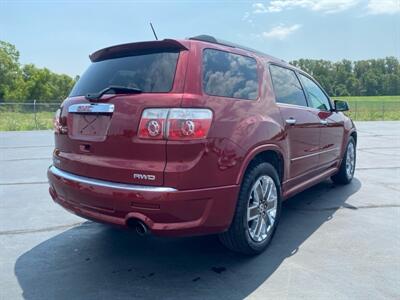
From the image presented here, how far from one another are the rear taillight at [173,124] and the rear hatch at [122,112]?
0.04 metres

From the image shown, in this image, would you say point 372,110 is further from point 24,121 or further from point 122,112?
point 122,112

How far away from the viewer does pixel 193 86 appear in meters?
2.54

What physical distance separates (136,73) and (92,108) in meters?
0.45

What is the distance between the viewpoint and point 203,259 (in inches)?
121

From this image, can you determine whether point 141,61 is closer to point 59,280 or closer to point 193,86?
point 193,86

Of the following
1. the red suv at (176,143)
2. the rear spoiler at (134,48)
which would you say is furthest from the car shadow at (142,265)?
the rear spoiler at (134,48)

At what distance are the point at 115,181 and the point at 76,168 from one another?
495 millimetres

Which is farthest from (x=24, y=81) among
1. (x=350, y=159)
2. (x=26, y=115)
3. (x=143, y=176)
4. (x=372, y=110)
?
(x=143, y=176)

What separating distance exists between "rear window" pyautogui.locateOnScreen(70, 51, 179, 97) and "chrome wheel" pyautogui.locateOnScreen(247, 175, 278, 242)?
1.20 m

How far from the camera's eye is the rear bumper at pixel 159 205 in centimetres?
240

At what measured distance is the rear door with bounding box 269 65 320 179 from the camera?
3.59 meters

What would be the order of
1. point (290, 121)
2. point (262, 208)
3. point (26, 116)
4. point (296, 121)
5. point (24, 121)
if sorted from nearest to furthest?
point (262, 208)
point (290, 121)
point (296, 121)
point (24, 121)
point (26, 116)

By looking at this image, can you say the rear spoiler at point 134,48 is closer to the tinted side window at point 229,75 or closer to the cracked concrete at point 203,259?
the tinted side window at point 229,75

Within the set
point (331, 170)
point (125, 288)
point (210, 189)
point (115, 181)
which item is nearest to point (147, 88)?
point (115, 181)
